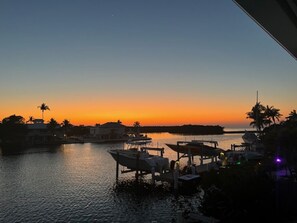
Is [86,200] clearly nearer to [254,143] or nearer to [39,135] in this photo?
[254,143]

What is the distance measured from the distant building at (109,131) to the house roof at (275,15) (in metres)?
142

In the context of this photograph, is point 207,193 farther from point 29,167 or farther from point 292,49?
point 29,167

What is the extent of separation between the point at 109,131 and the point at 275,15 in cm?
14495

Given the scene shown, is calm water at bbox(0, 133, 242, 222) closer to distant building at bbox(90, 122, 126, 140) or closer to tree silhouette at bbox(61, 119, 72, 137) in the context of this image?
distant building at bbox(90, 122, 126, 140)

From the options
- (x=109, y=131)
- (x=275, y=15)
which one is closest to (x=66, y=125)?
(x=109, y=131)

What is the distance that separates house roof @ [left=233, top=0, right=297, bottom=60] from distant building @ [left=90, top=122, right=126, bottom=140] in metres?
142

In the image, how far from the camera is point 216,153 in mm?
52781

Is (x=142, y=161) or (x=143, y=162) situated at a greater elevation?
(x=142, y=161)

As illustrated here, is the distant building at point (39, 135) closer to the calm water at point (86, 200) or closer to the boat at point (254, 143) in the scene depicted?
the calm water at point (86, 200)

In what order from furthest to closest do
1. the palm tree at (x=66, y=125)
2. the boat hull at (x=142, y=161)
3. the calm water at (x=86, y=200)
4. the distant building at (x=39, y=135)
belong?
the palm tree at (x=66, y=125) → the distant building at (x=39, y=135) → the boat hull at (x=142, y=161) → the calm water at (x=86, y=200)

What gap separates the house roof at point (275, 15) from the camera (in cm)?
802

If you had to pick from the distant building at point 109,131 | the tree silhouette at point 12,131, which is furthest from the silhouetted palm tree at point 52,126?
the distant building at point 109,131

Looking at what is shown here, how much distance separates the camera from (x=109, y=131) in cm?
15125

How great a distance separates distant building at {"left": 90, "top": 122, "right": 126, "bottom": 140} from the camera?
14965 centimetres
